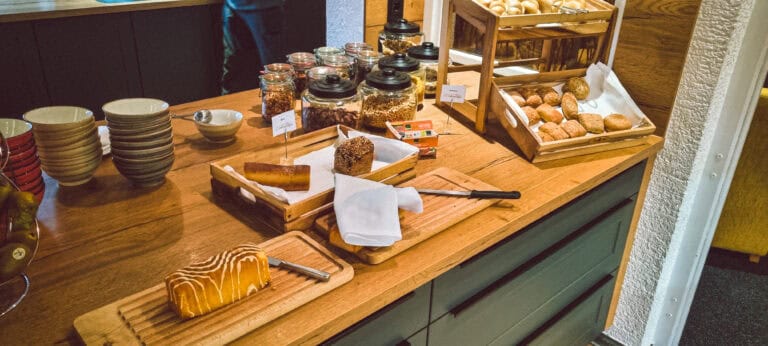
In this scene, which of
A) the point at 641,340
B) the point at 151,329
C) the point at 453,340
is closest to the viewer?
the point at 151,329

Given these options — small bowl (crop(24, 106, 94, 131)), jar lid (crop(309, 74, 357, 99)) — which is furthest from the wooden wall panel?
small bowl (crop(24, 106, 94, 131))

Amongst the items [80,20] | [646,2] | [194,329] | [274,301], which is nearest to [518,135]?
[646,2]

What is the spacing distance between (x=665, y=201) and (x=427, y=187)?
93 centimetres

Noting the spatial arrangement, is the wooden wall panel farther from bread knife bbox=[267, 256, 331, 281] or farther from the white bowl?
the white bowl

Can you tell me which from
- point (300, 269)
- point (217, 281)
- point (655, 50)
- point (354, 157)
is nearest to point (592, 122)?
point (655, 50)

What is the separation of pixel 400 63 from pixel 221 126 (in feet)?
1.91

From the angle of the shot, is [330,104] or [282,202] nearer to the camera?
[282,202]

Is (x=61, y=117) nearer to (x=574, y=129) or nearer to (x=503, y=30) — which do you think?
(x=503, y=30)

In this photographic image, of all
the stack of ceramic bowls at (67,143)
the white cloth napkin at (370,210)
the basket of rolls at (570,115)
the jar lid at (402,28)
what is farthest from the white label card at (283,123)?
the jar lid at (402,28)

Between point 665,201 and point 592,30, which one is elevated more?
point 592,30

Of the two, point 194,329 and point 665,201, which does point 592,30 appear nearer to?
point 665,201

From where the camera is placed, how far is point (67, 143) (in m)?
1.15

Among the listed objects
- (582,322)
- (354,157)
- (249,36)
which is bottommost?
(582,322)

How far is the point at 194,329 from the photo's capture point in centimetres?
82
